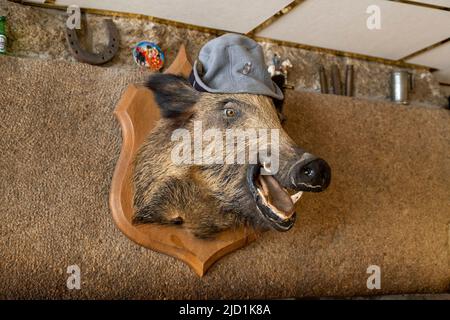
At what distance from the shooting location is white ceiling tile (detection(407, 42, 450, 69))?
2010mm

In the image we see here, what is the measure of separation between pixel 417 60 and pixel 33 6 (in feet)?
5.22

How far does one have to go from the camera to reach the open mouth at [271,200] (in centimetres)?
120

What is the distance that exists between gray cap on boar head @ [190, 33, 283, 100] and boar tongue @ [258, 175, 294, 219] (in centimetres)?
24

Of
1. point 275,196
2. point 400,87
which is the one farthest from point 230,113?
point 400,87

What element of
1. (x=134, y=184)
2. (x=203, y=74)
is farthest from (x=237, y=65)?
(x=134, y=184)

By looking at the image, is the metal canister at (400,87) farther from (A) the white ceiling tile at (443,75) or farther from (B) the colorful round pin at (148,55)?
(B) the colorful round pin at (148,55)

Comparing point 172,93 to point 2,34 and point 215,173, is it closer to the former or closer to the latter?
point 215,173

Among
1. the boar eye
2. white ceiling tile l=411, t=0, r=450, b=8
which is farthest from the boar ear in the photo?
white ceiling tile l=411, t=0, r=450, b=8

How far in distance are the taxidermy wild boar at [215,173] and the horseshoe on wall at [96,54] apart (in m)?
0.29

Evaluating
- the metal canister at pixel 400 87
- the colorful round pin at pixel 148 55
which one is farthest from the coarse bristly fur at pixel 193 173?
the metal canister at pixel 400 87

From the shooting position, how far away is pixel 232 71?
1.29 meters

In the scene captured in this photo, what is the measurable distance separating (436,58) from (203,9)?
1118 mm

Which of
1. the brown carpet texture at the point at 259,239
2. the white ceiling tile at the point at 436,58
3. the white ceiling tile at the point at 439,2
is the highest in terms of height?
the white ceiling tile at the point at 439,2

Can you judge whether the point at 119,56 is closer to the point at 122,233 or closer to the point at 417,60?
the point at 122,233
